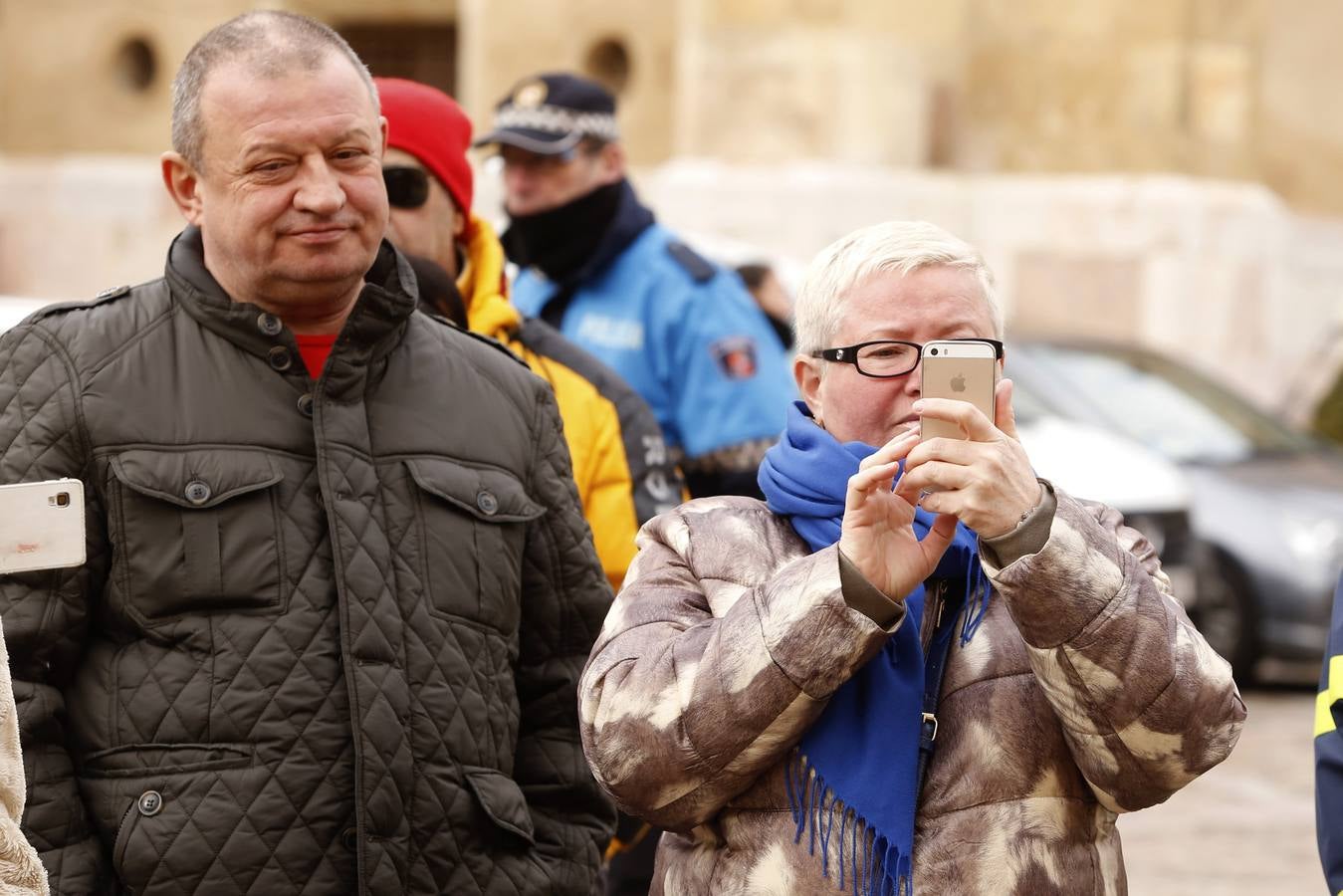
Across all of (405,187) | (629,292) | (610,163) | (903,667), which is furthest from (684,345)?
(903,667)

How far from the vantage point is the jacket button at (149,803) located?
287cm

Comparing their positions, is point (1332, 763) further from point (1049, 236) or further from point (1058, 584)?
point (1049, 236)

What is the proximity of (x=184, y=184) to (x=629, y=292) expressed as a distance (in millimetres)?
2005

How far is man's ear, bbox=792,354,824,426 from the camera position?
3029 millimetres

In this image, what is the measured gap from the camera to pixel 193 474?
2.95m

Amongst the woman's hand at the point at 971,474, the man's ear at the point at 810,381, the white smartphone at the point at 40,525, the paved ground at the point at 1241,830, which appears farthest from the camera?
the paved ground at the point at 1241,830

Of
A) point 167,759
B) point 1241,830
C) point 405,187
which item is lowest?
point 1241,830

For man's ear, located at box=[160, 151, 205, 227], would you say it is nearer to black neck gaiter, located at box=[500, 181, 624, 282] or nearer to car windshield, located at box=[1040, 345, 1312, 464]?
black neck gaiter, located at box=[500, 181, 624, 282]

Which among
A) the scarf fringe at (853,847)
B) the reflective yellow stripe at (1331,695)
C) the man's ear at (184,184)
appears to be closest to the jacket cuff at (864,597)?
the scarf fringe at (853,847)

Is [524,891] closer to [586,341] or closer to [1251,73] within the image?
[586,341]

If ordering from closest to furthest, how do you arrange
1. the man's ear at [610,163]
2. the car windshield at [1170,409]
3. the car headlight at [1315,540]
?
the man's ear at [610,163], the car headlight at [1315,540], the car windshield at [1170,409]

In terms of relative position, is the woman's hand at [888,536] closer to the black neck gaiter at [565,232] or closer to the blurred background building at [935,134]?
the black neck gaiter at [565,232]

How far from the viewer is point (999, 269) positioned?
16750mm

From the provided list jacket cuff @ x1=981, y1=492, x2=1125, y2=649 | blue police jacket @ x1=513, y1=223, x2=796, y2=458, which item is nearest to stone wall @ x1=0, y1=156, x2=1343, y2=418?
blue police jacket @ x1=513, y1=223, x2=796, y2=458
